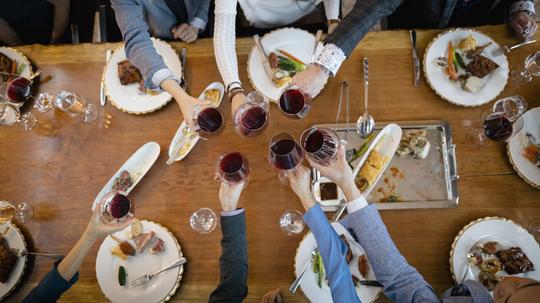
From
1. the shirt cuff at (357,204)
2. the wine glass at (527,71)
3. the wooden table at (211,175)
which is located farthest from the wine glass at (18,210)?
the wine glass at (527,71)

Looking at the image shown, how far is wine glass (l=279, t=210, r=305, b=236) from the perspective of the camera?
1602mm

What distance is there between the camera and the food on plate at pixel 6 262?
1.61 metres

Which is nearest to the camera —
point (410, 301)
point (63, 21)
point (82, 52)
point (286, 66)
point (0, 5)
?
point (410, 301)

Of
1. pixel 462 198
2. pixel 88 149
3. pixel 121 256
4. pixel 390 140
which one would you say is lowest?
pixel 121 256

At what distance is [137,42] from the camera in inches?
64.5

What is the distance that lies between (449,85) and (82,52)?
180 centimetres

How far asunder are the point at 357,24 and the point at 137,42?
97cm

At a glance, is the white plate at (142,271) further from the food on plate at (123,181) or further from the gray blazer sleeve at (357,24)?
the gray blazer sleeve at (357,24)

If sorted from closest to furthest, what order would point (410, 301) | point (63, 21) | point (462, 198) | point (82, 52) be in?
point (410, 301) → point (462, 198) → point (82, 52) → point (63, 21)

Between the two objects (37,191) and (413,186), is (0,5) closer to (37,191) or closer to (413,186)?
(37,191)

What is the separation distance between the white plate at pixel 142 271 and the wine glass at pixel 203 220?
11 cm

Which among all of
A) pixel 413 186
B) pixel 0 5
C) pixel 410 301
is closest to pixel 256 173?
pixel 413 186

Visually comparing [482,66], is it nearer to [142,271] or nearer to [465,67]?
[465,67]

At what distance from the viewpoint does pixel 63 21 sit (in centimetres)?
234
